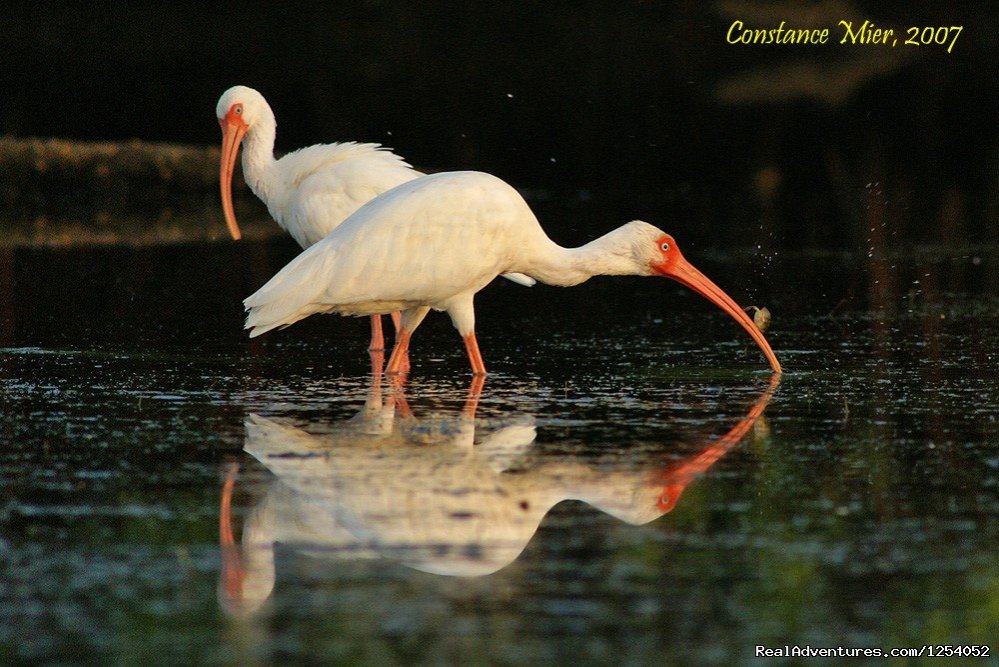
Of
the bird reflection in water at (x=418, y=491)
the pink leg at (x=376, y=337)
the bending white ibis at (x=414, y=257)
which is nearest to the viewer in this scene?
the bird reflection in water at (x=418, y=491)

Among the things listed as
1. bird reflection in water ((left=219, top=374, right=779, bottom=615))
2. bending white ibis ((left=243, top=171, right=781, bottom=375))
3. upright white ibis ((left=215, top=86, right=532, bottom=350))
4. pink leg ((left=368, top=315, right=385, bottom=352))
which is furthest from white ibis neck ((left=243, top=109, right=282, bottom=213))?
bird reflection in water ((left=219, top=374, right=779, bottom=615))

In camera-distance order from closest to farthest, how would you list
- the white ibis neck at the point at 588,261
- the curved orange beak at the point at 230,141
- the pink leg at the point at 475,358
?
the pink leg at the point at 475,358, the white ibis neck at the point at 588,261, the curved orange beak at the point at 230,141

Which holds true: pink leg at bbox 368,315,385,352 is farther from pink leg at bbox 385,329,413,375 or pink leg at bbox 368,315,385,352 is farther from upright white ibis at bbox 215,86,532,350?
pink leg at bbox 385,329,413,375

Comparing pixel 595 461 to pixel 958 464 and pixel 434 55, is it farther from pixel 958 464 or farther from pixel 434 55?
pixel 434 55

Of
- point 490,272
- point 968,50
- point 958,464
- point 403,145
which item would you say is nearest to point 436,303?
point 490,272

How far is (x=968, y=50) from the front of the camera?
100 ft

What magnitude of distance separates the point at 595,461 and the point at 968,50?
25127 millimetres

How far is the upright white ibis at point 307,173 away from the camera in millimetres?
11633

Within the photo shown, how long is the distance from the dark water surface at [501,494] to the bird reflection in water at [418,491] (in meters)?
0.02

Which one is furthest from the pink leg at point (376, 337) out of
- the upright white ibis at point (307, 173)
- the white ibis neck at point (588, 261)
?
the white ibis neck at point (588, 261)

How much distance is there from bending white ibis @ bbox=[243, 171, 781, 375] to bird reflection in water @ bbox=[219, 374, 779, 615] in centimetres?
138

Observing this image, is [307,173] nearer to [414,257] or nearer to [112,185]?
[414,257]

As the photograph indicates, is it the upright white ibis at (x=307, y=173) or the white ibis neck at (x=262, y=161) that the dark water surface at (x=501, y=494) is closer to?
the upright white ibis at (x=307, y=173)

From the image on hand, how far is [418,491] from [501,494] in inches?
12.4
